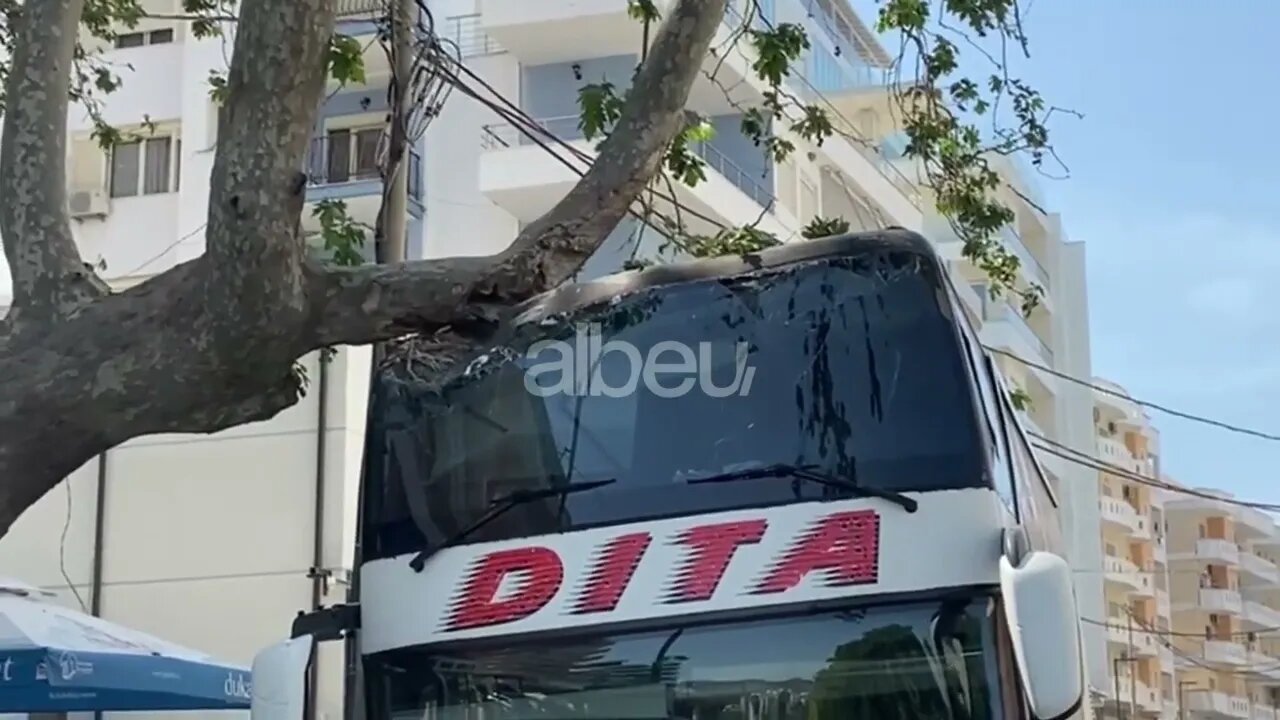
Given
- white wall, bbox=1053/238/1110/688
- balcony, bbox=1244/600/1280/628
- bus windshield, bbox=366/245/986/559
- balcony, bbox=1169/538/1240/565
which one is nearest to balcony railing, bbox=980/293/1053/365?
white wall, bbox=1053/238/1110/688

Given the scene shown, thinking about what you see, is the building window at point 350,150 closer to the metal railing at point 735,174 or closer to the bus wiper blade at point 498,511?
the metal railing at point 735,174

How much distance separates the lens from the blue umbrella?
27.8 ft

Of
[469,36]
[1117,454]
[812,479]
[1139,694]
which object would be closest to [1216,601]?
[1139,694]

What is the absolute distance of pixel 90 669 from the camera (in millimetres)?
8703

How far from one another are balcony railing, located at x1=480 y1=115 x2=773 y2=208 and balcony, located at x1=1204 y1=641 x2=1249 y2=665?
45014 mm

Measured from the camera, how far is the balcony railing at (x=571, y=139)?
20766 millimetres

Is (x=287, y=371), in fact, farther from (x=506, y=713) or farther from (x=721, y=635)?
(x=721, y=635)

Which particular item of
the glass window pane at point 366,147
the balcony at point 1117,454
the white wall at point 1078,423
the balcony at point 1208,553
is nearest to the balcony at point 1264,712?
the balcony at point 1208,553

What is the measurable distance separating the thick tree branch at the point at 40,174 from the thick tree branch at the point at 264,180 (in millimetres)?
626

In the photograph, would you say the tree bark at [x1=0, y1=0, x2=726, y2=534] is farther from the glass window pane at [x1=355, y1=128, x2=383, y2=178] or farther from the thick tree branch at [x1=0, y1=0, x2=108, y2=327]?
the glass window pane at [x1=355, y1=128, x2=383, y2=178]

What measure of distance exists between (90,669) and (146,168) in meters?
14.9

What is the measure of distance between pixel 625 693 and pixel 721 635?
13.0 inches

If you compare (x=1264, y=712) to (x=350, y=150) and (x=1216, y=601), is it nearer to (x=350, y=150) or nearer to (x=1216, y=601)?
(x=1216, y=601)

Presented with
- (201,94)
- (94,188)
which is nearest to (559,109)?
(201,94)
